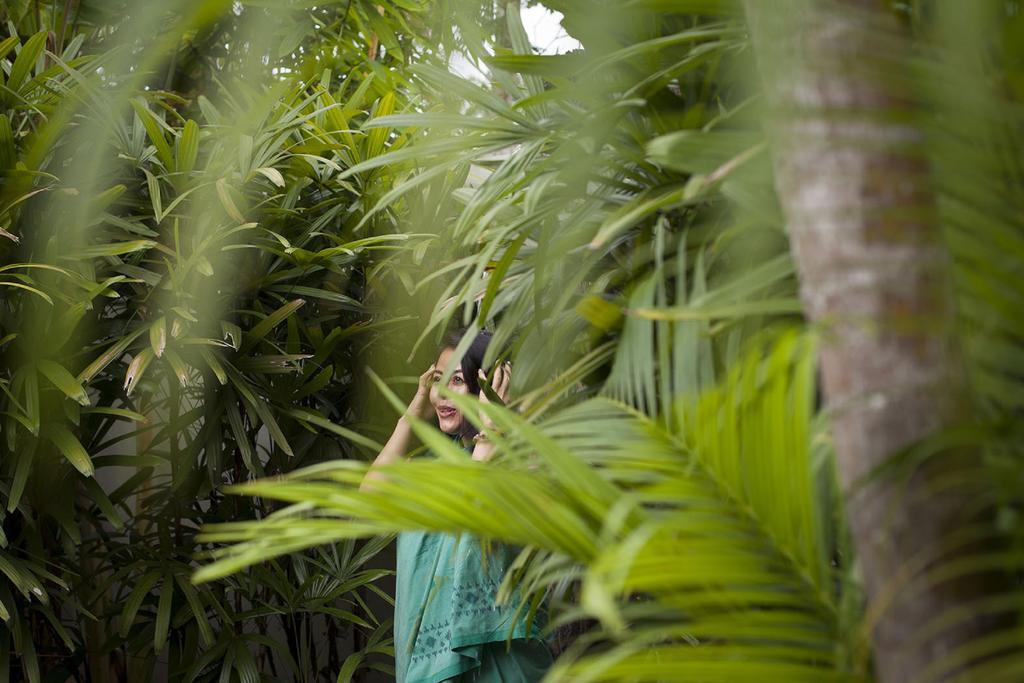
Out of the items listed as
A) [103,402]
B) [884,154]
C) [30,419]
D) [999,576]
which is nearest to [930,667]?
[999,576]

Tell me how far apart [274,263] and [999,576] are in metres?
1.56

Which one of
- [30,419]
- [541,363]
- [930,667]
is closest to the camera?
[930,667]

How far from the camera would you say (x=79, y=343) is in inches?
65.0

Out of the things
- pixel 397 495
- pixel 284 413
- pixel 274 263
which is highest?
pixel 274 263

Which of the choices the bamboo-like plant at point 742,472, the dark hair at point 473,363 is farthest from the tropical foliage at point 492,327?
the dark hair at point 473,363

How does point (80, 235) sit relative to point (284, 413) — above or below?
above

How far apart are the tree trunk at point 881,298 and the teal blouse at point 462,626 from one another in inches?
34.7

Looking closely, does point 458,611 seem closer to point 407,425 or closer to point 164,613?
point 407,425

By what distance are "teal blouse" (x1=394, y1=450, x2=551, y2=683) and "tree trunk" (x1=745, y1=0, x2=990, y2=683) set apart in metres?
0.88

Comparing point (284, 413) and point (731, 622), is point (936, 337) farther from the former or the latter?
point (284, 413)

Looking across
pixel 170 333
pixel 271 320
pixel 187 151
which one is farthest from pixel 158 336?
pixel 187 151

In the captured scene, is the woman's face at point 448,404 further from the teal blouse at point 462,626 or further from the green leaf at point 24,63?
the green leaf at point 24,63

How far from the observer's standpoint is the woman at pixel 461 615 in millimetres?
1292

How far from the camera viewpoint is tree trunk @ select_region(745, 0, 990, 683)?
0.42m
